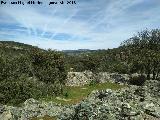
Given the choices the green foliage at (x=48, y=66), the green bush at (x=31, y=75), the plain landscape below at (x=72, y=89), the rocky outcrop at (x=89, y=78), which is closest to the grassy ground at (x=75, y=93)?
the plain landscape below at (x=72, y=89)

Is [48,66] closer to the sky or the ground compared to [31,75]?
closer to the sky

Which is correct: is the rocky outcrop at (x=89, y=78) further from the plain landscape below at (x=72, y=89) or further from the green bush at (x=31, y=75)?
the green bush at (x=31, y=75)

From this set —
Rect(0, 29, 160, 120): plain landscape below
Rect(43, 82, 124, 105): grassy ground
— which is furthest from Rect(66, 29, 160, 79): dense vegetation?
Rect(43, 82, 124, 105): grassy ground

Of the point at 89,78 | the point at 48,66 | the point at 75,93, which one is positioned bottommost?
the point at 75,93

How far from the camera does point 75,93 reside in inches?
2611

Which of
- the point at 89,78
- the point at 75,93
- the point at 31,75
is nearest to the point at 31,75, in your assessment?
the point at 31,75

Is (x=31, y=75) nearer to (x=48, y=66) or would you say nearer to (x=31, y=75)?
(x=31, y=75)

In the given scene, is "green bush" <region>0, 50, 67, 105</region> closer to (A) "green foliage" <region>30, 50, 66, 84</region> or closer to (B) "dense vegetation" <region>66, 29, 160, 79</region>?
(A) "green foliage" <region>30, 50, 66, 84</region>

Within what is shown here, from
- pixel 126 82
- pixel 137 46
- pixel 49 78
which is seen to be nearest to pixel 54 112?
pixel 49 78

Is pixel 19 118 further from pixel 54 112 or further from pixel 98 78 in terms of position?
pixel 98 78

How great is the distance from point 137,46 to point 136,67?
44.5 meters

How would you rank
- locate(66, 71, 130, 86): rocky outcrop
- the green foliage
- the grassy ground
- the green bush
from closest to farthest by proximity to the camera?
the green bush, the grassy ground, the green foliage, locate(66, 71, 130, 86): rocky outcrop

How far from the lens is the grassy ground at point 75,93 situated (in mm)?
57250

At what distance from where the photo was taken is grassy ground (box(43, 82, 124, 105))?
57.2 meters
